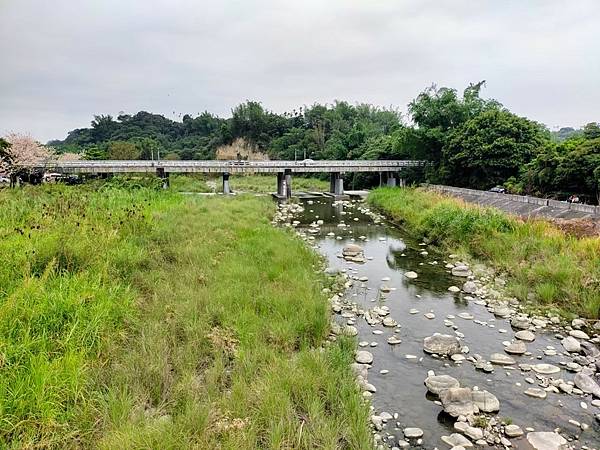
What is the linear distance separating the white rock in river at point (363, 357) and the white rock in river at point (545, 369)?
2.61m

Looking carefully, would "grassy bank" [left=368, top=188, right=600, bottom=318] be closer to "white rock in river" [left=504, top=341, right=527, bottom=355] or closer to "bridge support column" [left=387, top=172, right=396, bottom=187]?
"white rock in river" [left=504, top=341, right=527, bottom=355]

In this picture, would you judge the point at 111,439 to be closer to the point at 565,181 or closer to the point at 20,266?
the point at 20,266

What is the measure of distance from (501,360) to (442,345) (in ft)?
3.10

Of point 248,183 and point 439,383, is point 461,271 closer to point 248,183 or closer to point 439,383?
point 439,383

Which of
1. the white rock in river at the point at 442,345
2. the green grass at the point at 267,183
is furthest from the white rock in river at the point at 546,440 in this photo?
the green grass at the point at 267,183

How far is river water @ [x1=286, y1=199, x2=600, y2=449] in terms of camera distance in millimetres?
5105

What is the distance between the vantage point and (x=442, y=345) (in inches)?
277

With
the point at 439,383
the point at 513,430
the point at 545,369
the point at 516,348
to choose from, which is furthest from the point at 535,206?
the point at 513,430

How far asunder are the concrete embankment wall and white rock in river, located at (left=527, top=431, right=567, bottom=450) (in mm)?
11511

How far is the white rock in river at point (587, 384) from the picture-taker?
5.75 meters

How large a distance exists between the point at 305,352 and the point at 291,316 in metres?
1.38

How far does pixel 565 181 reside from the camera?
1923 centimetres

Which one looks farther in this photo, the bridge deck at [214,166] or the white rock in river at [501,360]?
the bridge deck at [214,166]

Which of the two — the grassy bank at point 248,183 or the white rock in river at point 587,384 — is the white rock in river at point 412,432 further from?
the grassy bank at point 248,183
